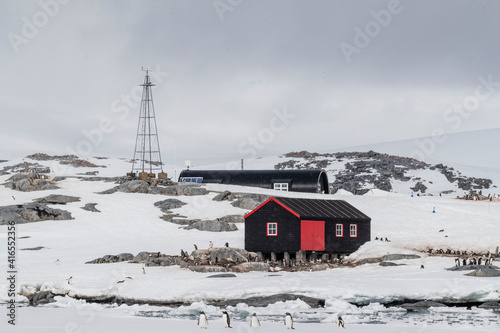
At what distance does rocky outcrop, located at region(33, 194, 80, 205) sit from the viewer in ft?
238

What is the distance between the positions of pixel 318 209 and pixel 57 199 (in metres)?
32.4

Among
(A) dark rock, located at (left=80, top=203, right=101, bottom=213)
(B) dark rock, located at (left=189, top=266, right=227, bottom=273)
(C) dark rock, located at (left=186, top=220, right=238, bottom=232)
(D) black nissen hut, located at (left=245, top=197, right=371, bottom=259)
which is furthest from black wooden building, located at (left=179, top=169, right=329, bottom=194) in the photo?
(B) dark rock, located at (left=189, top=266, right=227, bottom=273)

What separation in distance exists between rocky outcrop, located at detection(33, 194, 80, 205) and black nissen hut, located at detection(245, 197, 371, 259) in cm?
2893

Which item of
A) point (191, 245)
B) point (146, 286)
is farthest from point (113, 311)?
point (191, 245)

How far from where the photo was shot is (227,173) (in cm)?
9212

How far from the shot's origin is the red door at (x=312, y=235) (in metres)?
50.0

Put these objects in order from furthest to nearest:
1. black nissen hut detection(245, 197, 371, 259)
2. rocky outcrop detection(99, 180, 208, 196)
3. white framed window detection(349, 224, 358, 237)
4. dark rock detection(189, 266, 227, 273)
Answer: rocky outcrop detection(99, 180, 208, 196) → white framed window detection(349, 224, 358, 237) → black nissen hut detection(245, 197, 371, 259) → dark rock detection(189, 266, 227, 273)

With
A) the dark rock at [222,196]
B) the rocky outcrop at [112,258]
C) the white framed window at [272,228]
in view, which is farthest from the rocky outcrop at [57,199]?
the white framed window at [272,228]

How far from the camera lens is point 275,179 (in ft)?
289

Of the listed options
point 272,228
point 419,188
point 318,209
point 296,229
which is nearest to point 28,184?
point 272,228

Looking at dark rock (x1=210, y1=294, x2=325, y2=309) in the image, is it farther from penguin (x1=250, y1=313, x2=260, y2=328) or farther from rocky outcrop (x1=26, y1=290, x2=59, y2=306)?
rocky outcrop (x1=26, y1=290, x2=59, y2=306)

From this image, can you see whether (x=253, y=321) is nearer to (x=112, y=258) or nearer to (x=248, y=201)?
(x=112, y=258)

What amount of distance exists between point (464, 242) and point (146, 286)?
26.5m

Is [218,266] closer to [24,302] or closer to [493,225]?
[24,302]
